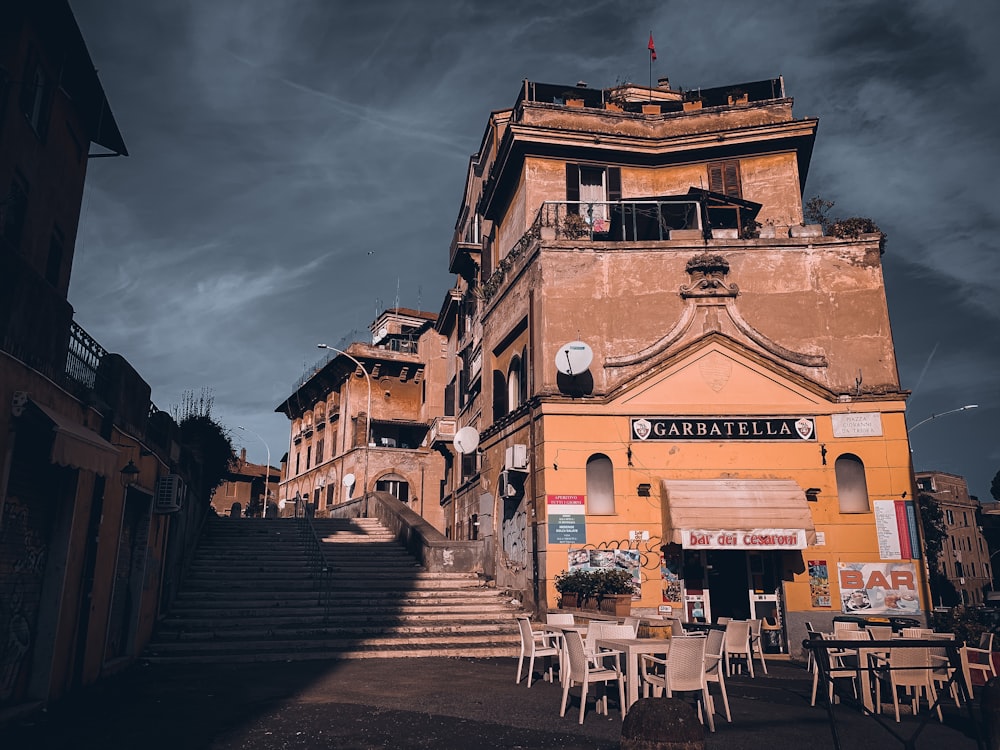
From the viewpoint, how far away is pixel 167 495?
1222cm

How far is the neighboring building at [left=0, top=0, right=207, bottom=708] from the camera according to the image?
23.6 feet

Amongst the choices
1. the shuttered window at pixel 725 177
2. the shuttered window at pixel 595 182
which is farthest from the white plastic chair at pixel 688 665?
the shuttered window at pixel 725 177

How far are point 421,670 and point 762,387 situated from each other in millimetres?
9239

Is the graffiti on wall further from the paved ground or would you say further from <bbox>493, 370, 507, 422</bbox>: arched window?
the paved ground

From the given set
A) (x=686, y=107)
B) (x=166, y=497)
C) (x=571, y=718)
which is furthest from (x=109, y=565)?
(x=686, y=107)

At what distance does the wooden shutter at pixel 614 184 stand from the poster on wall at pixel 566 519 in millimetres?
9221

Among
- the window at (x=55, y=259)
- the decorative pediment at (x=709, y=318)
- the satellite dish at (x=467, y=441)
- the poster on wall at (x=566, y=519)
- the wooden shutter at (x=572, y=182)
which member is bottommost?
the poster on wall at (x=566, y=519)

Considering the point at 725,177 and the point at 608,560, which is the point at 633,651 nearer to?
the point at 608,560

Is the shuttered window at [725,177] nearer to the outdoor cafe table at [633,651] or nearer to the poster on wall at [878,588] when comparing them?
the poster on wall at [878,588]

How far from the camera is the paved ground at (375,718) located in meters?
7.06

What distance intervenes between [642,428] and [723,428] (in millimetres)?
1700

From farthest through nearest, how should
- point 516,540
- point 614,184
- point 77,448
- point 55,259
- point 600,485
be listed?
1. point 614,184
2. point 516,540
3. point 55,259
4. point 600,485
5. point 77,448

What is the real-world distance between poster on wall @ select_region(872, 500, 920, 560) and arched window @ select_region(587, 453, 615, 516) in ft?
17.4

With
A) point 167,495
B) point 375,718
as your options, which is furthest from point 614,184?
point 375,718
